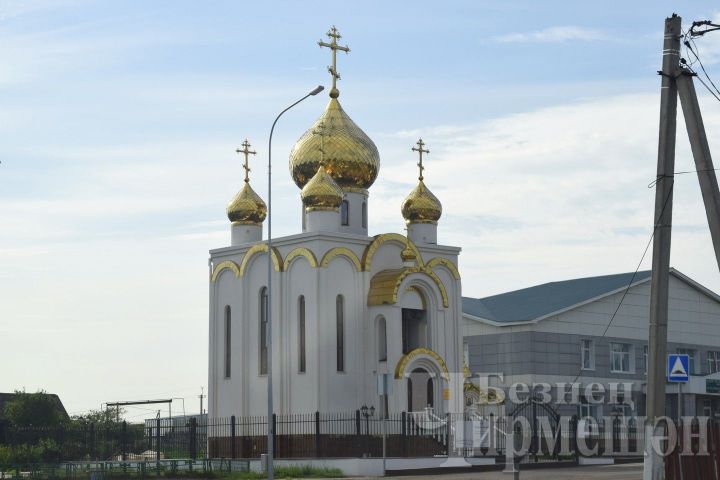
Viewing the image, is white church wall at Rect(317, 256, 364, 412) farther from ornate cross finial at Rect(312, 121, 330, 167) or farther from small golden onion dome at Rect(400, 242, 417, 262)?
ornate cross finial at Rect(312, 121, 330, 167)

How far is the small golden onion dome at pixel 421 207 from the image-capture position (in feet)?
137

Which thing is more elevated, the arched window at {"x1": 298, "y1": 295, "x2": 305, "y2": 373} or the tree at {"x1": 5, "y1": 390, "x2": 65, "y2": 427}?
the arched window at {"x1": 298, "y1": 295, "x2": 305, "y2": 373}

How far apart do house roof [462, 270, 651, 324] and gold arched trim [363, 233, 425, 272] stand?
9000mm

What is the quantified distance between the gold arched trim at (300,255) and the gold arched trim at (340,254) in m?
0.28

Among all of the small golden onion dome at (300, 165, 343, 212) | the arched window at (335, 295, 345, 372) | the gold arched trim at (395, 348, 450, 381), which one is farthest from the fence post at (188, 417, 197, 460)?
the small golden onion dome at (300, 165, 343, 212)

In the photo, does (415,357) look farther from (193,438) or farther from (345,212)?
(193,438)

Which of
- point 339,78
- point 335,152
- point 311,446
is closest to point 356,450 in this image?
point 311,446

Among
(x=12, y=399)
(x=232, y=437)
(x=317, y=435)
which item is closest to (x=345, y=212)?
(x=232, y=437)

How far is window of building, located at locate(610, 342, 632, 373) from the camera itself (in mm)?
49787

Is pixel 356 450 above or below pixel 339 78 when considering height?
below

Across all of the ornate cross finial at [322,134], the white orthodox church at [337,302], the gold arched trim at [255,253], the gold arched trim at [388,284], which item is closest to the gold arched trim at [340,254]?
the white orthodox church at [337,302]

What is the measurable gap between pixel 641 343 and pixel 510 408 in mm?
7773

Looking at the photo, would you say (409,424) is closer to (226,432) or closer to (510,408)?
(226,432)

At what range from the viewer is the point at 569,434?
42.8 metres
